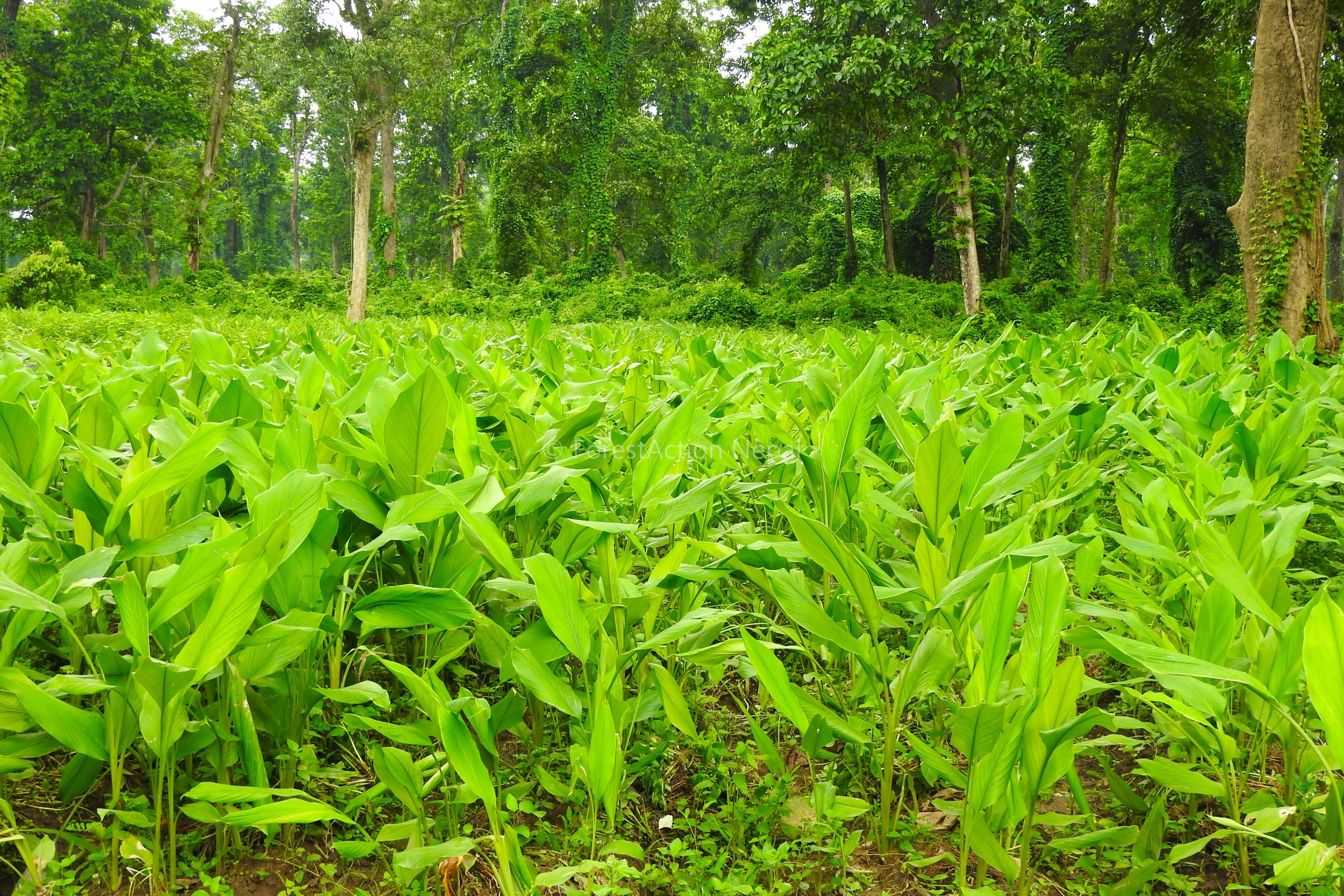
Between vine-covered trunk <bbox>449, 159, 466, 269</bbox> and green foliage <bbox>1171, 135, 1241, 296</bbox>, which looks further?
vine-covered trunk <bbox>449, 159, 466, 269</bbox>

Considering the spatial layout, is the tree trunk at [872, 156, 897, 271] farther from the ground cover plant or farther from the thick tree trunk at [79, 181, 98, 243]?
the thick tree trunk at [79, 181, 98, 243]

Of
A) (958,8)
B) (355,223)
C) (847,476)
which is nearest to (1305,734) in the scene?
(847,476)

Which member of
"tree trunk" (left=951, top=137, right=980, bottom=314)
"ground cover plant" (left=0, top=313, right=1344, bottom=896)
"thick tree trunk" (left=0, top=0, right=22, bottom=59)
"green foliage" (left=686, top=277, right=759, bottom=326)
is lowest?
"ground cover plant" (left=0, top=313, right=1344, bottom=896)

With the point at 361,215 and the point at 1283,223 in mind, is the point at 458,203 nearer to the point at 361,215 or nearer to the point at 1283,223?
the point at 361,215

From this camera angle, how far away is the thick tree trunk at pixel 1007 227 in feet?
69.6

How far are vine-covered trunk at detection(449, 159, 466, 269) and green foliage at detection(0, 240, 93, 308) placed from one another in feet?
36.3

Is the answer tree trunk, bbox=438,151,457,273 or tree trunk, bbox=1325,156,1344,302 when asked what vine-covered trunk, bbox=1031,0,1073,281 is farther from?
tree trunk, bbox=438,151,457,273

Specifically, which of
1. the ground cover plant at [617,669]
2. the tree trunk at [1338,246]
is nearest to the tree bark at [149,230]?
the ground cover plant at [617,669]

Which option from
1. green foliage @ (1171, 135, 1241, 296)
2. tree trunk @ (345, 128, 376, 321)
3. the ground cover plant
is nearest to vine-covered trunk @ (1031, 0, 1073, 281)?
green foliage @ (1171, 135, 1241, 296)

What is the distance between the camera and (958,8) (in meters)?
13.2

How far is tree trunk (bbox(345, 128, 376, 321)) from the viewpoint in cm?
1123

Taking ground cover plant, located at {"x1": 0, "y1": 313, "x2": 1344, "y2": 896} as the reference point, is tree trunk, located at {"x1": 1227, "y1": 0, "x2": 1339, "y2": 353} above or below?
above

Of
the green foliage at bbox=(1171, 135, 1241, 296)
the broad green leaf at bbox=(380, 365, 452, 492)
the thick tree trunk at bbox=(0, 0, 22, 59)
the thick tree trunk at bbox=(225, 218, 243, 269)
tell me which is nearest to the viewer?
the broad green leaf at bbox=(380, 365, 452, 492)

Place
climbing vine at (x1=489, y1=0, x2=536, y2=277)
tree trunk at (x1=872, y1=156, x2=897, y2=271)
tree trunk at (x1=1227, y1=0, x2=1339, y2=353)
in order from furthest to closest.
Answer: climbing vine at (x1=489, y1=0, x2=536, y2=277)
tree trunk at (x1=872, y1=156, x2=897, y2=271)
tree trunk at (x1=1227, y1=0, x2=1339, y2=353)
